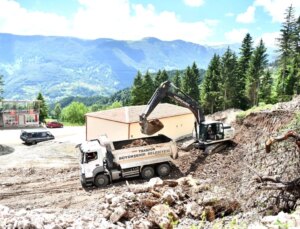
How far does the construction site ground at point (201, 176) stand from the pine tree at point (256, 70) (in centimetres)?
2107

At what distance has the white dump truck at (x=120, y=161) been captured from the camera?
58.9 ft

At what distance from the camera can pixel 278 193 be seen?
1277 centimetres

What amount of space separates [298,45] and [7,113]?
142 feet

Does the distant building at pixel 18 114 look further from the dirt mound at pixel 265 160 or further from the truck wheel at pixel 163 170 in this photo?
the truck wheel at pixel 163 170

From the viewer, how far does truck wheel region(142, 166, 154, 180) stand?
1883cm

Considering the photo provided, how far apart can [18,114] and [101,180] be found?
3570 cm

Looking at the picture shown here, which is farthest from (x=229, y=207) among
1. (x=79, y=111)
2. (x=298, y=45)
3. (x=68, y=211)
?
(x=79, y=111)

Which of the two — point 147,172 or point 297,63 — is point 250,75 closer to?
point 297,63

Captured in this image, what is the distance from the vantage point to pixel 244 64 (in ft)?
164

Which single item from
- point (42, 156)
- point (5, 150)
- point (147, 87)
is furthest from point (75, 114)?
point (42, 156)

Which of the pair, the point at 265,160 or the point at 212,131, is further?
the point at 212,131

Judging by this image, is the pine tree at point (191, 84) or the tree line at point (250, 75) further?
the pine tree at point (191, 84)

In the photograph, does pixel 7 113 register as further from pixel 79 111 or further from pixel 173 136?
pixel 79 111

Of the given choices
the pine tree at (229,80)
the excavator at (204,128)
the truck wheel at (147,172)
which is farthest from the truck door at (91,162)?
the pine tree at (229,80)
